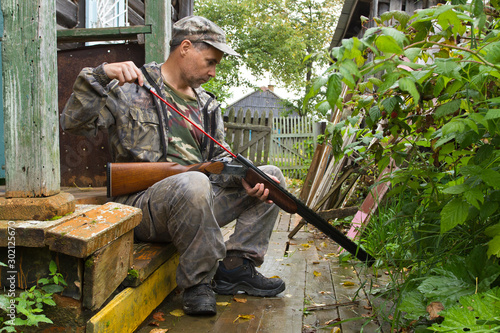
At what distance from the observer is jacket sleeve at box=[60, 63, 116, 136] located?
7.55 ft

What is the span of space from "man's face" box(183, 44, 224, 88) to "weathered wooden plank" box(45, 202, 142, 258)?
119 cm

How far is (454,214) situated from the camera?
154cm

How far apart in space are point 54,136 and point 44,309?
0.70 m

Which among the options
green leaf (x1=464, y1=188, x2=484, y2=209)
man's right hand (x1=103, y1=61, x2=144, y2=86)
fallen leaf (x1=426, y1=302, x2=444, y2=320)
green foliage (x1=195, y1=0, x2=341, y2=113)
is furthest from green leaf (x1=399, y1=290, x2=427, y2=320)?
green foliage (x1=195, y1=0, x2=341, y2=113)

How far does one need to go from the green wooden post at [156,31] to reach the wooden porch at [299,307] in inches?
76.0

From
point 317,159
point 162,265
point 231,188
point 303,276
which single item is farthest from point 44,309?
point 317,159

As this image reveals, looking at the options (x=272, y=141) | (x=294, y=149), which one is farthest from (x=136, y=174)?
(x=294, y=149)

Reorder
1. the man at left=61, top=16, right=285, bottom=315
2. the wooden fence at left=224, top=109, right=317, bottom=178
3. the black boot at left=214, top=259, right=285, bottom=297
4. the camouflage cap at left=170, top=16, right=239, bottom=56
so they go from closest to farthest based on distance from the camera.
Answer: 1. the man at left=61, top=16, right=285, bottom=315
2. the black boot at left=214, top=259, right=285, bottom=297
3. the camouflage cap at left=170, top=16, right=239, bottom=56
4. the wooden fence at left=224, top=109, right=317, bottom=178

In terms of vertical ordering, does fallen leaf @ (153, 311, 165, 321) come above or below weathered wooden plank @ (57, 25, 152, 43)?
below

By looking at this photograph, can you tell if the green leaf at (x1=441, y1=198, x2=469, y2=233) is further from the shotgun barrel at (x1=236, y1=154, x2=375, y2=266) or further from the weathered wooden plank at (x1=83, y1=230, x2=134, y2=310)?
the weathered wooden plank at (x1=83, y1=230, x2=134, y2=310)

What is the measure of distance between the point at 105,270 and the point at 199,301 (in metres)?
0.71

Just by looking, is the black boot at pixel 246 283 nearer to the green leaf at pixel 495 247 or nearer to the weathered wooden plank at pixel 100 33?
the green leaf at pixel 495 247

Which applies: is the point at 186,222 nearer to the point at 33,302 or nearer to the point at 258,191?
the point at 258,191

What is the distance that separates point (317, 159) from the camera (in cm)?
571
